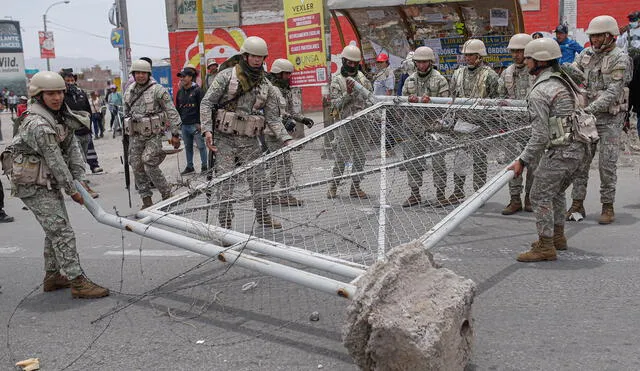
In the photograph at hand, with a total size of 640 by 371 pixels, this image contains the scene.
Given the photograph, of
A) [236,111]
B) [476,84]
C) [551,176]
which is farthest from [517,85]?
[236,111]

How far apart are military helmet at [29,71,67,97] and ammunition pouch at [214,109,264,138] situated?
5.79ft

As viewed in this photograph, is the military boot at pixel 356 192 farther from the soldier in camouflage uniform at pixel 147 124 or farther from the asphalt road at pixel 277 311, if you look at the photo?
the soldier in camouflage uniform at pixel 147 124

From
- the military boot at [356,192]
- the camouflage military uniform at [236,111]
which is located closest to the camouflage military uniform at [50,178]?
the camouflage military uniform at [236,111]

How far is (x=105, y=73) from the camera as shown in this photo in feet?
235

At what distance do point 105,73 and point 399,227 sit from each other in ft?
235

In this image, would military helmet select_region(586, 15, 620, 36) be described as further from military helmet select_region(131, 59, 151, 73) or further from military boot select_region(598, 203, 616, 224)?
military helmet select_region(131, 59, 151, 73)

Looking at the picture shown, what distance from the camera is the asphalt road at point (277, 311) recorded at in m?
3.65

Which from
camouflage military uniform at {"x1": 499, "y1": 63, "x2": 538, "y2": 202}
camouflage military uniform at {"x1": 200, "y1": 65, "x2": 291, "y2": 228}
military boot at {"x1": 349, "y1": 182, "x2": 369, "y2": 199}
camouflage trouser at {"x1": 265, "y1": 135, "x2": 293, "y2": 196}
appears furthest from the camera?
camouflage military uniform at {"x1": 499, "y1": 63, "x2": 538, "y2": 202}

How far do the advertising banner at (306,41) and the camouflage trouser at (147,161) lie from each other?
4376 mm

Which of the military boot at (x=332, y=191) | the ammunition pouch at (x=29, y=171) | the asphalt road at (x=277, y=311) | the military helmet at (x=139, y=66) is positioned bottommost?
the asphalt road at (x=277, y=311)

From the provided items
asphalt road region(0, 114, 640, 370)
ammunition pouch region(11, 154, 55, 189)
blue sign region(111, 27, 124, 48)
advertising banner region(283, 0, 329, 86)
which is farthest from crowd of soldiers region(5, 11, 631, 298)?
blue sign region(111, 27, 124, 48)

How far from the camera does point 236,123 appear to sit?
20.4ft

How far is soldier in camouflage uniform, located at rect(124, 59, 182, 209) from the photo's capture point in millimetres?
7445

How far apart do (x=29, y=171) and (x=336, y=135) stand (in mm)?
2807
